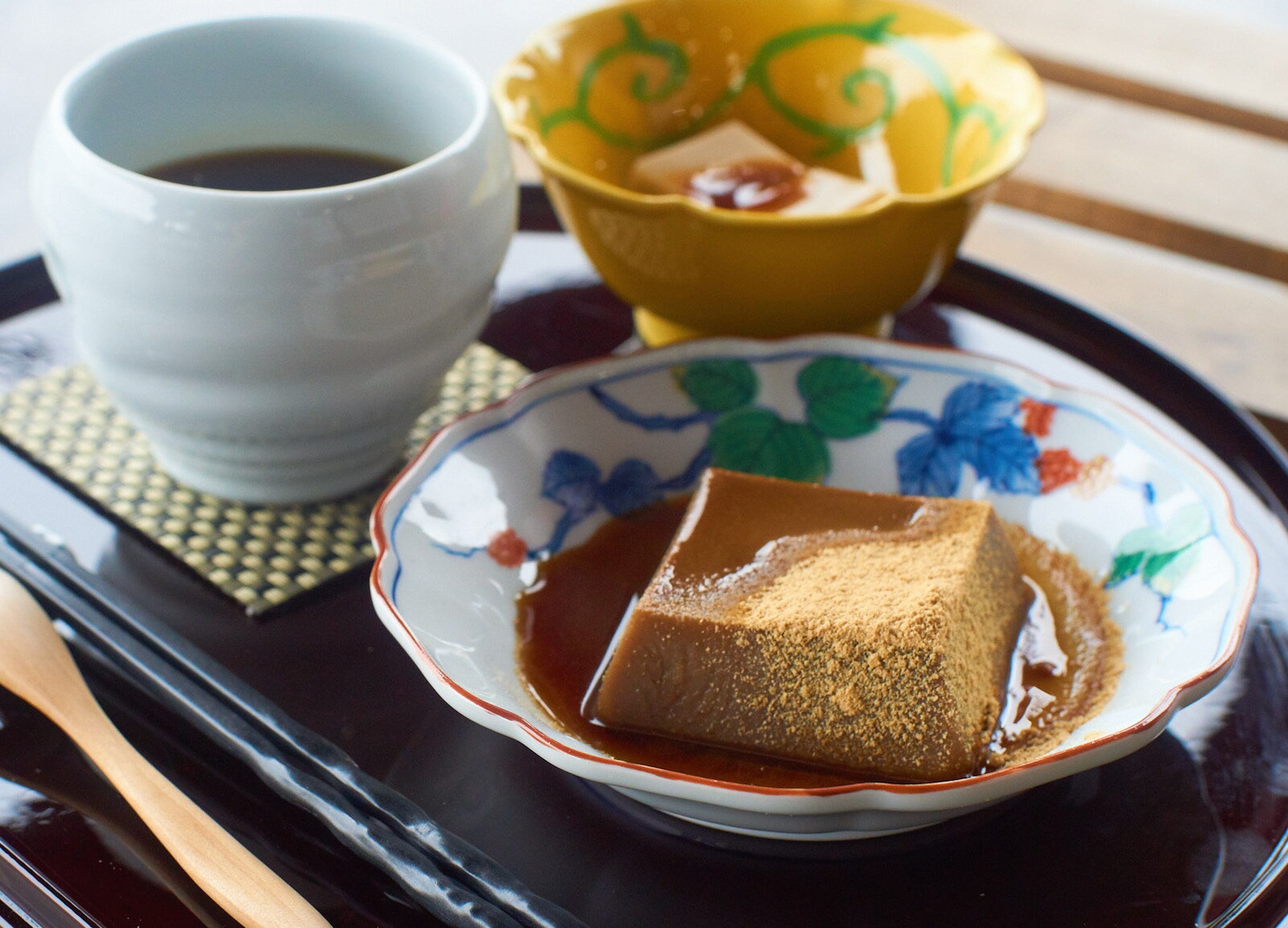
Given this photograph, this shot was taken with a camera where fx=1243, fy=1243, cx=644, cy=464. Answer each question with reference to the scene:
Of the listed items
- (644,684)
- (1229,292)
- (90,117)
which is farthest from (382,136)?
(1229,292)

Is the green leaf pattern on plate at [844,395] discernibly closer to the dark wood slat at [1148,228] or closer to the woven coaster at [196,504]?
the woven coaster at [196,504]

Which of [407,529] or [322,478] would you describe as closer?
[407,529]

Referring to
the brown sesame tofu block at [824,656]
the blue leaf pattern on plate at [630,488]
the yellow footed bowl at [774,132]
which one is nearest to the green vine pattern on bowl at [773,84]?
the yellow footed bowl at [774,132]

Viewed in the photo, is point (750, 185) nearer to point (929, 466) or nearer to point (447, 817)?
point (929, 466)

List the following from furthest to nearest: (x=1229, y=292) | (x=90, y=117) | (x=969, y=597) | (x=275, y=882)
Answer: (x=1229, y=292)
(x=90, y=117)
(x=969, y=597)
(x=275, y=882)

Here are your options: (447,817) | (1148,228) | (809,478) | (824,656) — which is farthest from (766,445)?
(1148,228)

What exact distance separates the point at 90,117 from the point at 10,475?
0.84ft

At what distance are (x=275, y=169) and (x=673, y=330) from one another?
0.33m

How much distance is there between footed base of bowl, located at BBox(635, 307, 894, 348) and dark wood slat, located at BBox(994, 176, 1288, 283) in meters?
0.46

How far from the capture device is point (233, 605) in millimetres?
787

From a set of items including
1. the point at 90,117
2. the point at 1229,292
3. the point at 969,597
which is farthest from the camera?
the point at 1229,292

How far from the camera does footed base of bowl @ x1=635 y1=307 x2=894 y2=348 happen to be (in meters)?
0.99

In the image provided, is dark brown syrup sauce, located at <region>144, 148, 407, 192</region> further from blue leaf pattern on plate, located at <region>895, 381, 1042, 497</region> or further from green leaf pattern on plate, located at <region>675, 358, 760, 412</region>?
blue leaf pattern on plate, located at <region>895, 381, 1042, 497</region>

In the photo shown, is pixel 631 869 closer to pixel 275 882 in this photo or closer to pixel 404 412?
pixel 275 882
